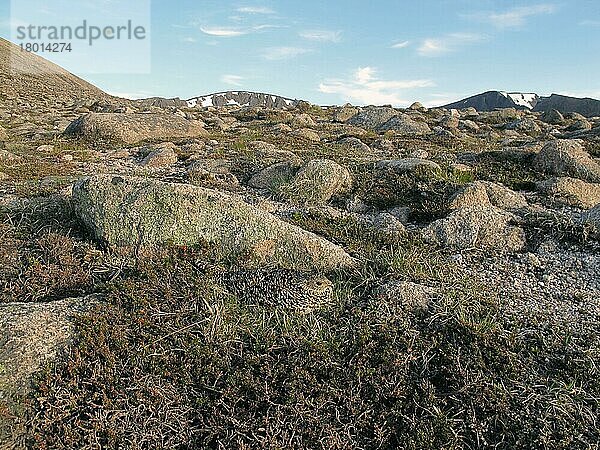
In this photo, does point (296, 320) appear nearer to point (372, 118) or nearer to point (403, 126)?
point (403, 126)

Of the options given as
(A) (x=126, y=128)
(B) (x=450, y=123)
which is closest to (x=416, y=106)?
(B) (x=450, y=123)

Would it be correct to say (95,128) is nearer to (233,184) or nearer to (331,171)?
(233,184)

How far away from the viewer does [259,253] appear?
7.23m

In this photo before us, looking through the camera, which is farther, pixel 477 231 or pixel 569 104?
pixel 569 104

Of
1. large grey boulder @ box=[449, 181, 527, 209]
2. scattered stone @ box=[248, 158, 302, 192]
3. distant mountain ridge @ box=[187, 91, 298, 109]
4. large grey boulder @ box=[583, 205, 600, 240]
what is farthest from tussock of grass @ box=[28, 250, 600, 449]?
distant mountain ridge @ box=[187, 91, 298, 109]

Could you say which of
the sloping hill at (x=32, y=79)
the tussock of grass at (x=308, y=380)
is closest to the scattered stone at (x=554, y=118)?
the tussock of grass at (x=308, y=380)

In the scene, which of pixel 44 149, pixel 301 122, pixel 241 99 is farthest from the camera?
pixel 241 99

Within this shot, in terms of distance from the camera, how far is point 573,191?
11211mm

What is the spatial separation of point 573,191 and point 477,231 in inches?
166

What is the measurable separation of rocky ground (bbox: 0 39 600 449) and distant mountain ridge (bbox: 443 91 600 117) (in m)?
70.7

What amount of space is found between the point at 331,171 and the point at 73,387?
788 cm

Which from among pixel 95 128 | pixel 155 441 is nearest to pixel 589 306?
pixel 155 441

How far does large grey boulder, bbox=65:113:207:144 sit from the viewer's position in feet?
68.6

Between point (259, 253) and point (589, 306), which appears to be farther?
point (259, 253)
